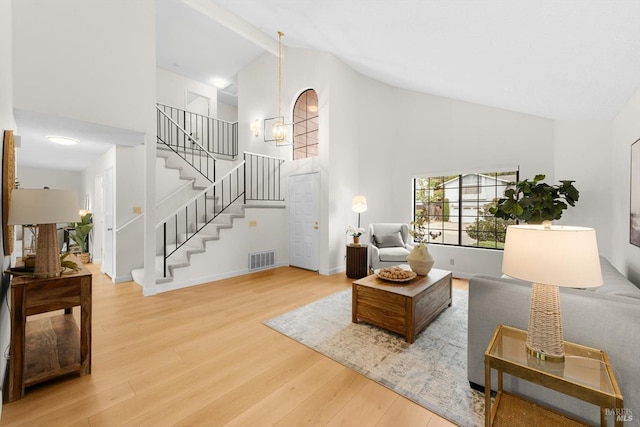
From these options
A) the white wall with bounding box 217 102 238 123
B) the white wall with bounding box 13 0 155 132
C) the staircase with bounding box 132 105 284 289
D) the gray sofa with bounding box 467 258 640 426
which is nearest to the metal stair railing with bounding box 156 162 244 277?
the staircase with bounding box 132 105 284 289

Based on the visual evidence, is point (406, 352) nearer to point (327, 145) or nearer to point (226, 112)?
point (327, 145)

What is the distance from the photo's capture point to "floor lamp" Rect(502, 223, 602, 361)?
1.29 metres

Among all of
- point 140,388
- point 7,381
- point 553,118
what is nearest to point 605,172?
point 553,118

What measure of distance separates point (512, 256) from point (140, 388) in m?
2.67

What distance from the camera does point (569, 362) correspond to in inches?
54.4

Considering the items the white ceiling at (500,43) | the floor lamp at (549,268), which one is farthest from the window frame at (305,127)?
the floor lamp at (549,268)

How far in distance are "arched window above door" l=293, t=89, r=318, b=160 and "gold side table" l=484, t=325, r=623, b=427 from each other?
4.82 m

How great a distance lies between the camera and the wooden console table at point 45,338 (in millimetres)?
1838

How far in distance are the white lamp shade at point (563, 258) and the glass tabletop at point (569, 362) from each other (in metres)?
0.43

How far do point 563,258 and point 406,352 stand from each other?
1.60 meters

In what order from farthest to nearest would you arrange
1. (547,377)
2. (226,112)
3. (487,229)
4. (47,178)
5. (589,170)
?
(226,112)
(47,178)
(487,229)
(589,170)
(547,377)

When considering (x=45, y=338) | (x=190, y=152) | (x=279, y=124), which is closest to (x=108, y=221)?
(x=190, y=152)

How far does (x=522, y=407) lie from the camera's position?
1602 millimetres

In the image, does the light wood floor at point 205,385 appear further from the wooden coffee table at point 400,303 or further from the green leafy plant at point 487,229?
the green leafy plant at point 487,229
